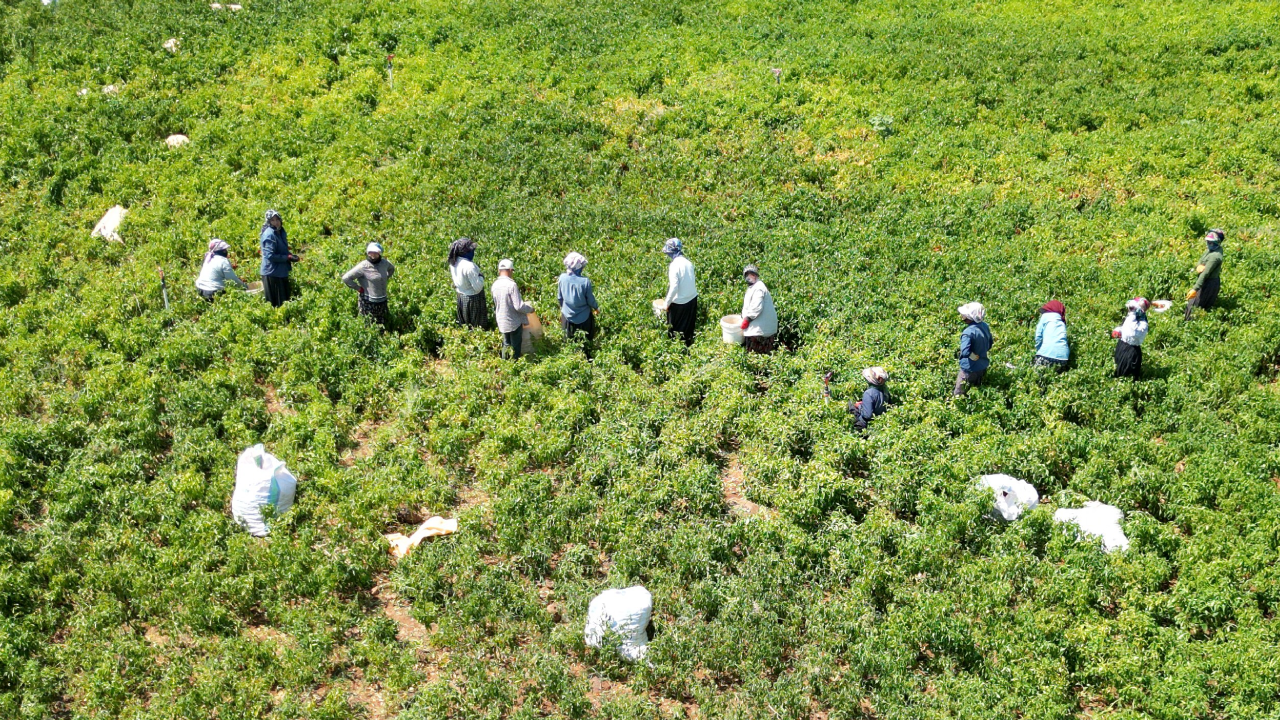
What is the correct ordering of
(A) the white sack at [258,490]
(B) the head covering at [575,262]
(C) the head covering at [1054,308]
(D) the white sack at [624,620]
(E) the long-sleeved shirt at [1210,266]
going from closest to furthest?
(D) the white sack at [624,620]
(A) the white sack at [258,490]
(C) the head covering at [1054,308]
(B) the head covering at [575,262]
(E) the long-sleeved shirt at [1210,266]

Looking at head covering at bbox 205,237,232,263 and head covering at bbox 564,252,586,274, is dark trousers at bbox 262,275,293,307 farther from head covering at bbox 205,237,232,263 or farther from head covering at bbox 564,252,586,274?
head covering at bbox 564,252,586,274

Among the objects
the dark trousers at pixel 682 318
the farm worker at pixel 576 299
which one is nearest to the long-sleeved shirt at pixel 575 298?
the farm worker at pixel 576 299

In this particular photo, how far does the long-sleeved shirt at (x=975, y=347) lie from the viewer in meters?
11.7

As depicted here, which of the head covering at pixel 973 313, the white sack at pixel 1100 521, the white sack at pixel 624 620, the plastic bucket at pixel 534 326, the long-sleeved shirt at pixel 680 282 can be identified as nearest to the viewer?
the white sack at pixel 624 620

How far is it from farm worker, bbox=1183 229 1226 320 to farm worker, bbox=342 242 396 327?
11.2m

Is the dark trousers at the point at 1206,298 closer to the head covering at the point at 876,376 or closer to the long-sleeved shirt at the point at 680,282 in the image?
the head covering at the point at 876,376

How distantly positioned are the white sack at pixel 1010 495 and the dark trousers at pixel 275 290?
9737mm

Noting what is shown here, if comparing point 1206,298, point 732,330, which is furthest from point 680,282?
point 1206,298

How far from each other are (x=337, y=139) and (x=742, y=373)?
34.3 ft

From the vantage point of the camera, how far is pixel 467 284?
1297cm

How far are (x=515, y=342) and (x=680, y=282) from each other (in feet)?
7.62

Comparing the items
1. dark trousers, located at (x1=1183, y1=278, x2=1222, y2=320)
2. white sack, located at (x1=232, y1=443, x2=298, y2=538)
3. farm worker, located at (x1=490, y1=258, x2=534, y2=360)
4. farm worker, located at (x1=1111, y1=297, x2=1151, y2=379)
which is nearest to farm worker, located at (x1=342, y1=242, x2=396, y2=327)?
farm worker, located at (x1=490, y1=258, x2=534, y2=360)

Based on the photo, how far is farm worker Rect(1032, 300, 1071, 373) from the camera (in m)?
12.2

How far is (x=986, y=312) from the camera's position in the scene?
13.7 m
